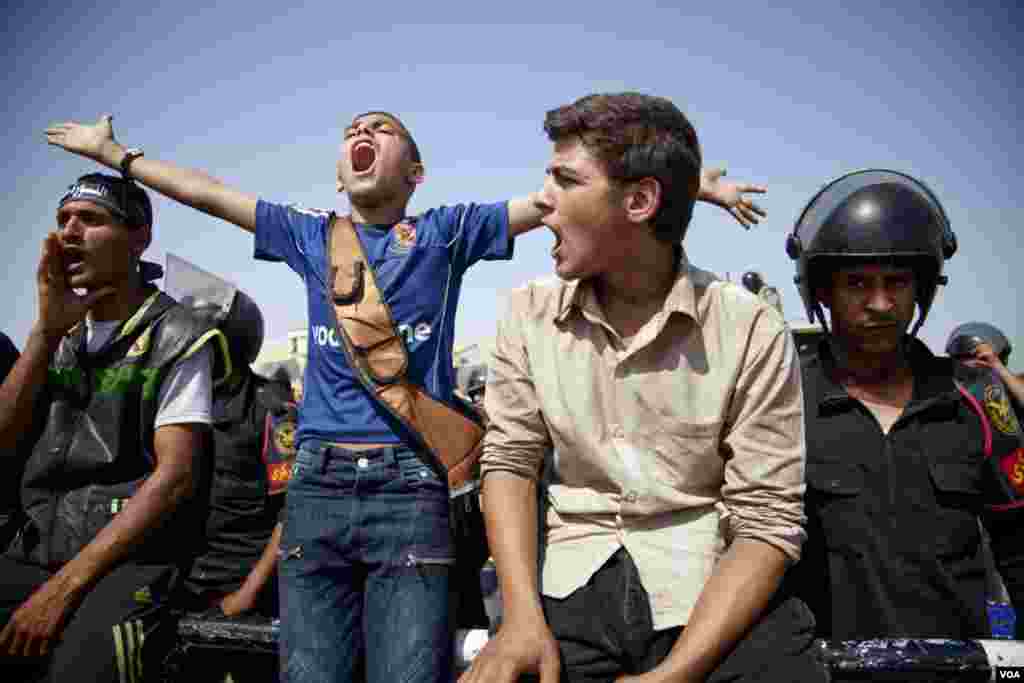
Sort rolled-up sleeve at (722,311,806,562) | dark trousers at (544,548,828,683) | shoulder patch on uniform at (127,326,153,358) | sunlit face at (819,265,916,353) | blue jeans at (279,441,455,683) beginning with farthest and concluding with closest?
1. shoulder patch on uniform at (127,326,153,358)
2. sunlit face at (819,265,916,353)
3. blue jeans at (279,441,455,683)
4. rolled-up sleeve at (722,311,806,562)
5. dark trousers at (544,548,828,683)

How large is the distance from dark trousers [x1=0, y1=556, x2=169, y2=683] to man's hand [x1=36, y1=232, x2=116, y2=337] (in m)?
1.09

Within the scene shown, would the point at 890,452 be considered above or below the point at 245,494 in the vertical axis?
Result: above

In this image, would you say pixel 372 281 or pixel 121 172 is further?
pixel 121 172

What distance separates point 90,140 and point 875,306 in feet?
11.7

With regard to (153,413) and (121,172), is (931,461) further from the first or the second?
(121,172)

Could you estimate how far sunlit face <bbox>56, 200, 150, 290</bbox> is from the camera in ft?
10.0

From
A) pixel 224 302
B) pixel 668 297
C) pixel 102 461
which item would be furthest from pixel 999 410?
pixel 224 302

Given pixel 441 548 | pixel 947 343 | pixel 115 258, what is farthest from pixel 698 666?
pixel 947 343

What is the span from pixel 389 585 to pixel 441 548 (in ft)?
0.70

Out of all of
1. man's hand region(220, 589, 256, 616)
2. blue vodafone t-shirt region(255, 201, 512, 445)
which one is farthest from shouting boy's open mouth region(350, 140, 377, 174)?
man's hand region(220, 589, 256, 616)

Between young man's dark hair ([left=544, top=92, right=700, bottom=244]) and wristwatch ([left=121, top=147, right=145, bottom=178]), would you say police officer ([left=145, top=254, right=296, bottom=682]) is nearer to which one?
wristwatch ([left=121, top=147, right=145, bottom=178])

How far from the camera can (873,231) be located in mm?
2791

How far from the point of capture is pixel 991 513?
99.6 inches

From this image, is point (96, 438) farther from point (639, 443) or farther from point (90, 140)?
point (639, 443)
